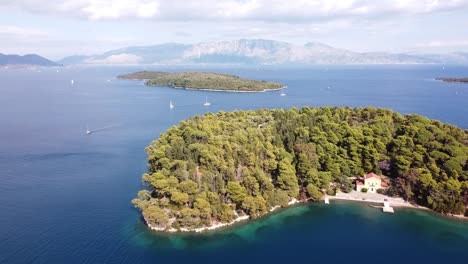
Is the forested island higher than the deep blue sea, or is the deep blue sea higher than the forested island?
the forested island

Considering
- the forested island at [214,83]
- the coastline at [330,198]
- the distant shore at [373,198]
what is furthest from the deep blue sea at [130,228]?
the forested island at [214,83]

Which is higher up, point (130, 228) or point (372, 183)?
point (372, 183)

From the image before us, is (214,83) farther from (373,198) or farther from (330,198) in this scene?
(373,198)

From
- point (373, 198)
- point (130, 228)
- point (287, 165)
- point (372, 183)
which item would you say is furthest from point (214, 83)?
point (130, 228)

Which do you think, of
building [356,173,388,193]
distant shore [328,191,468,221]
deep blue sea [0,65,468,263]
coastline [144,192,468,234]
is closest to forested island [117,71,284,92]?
deep blue sea [0,65,468,263]

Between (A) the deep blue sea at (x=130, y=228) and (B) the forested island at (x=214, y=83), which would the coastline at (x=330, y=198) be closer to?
(A) the deep blue sea at (x=130, y=228)

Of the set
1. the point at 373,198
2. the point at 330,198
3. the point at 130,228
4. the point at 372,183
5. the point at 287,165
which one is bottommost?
the point at 130,228

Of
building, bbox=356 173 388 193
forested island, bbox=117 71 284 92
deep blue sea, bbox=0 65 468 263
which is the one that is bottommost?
deep blue sea, bbox=0 65 468 263

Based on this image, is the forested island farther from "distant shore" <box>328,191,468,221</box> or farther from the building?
"distant shore" <box>328,191,468,221</box>
